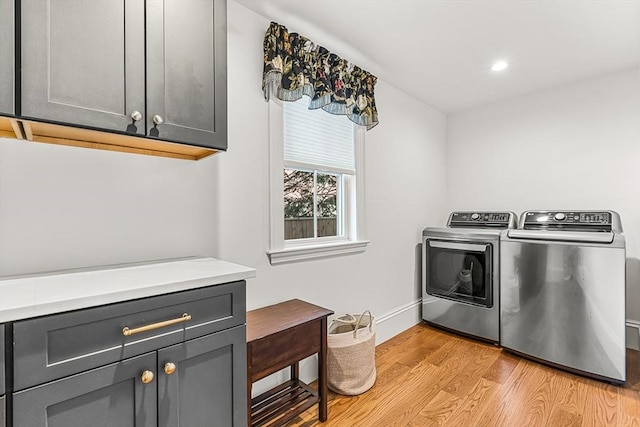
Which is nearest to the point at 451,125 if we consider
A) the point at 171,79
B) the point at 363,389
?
the point at 363,389

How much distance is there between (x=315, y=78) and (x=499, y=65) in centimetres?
163

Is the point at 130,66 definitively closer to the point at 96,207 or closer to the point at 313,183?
the point at 96,207

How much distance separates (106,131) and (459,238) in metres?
2.79

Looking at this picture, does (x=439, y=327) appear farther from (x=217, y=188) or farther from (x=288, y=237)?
(x=217, y=188)

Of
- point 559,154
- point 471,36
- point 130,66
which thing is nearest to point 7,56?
point 130,66

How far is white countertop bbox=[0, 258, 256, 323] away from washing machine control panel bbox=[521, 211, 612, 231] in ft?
9.07

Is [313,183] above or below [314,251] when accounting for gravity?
above

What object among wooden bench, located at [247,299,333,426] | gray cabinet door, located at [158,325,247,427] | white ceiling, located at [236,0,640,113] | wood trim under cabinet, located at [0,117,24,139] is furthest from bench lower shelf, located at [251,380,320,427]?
white ceiling, located at [236,0,640,113]

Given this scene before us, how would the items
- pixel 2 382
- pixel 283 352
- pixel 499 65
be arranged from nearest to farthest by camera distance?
1. pixel 2 382
2. pixel 283 352
3. pixel 499 65

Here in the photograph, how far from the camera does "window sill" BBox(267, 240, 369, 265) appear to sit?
77.3 inches

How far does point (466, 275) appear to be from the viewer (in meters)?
2.88

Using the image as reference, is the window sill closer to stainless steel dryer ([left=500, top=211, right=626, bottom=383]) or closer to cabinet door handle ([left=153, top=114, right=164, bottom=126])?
cabinet door handle ([left=153, top=114, right=164, bottom=126])

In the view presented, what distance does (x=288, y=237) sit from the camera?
2203 millimetres

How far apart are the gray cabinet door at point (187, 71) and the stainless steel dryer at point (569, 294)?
2.48m
